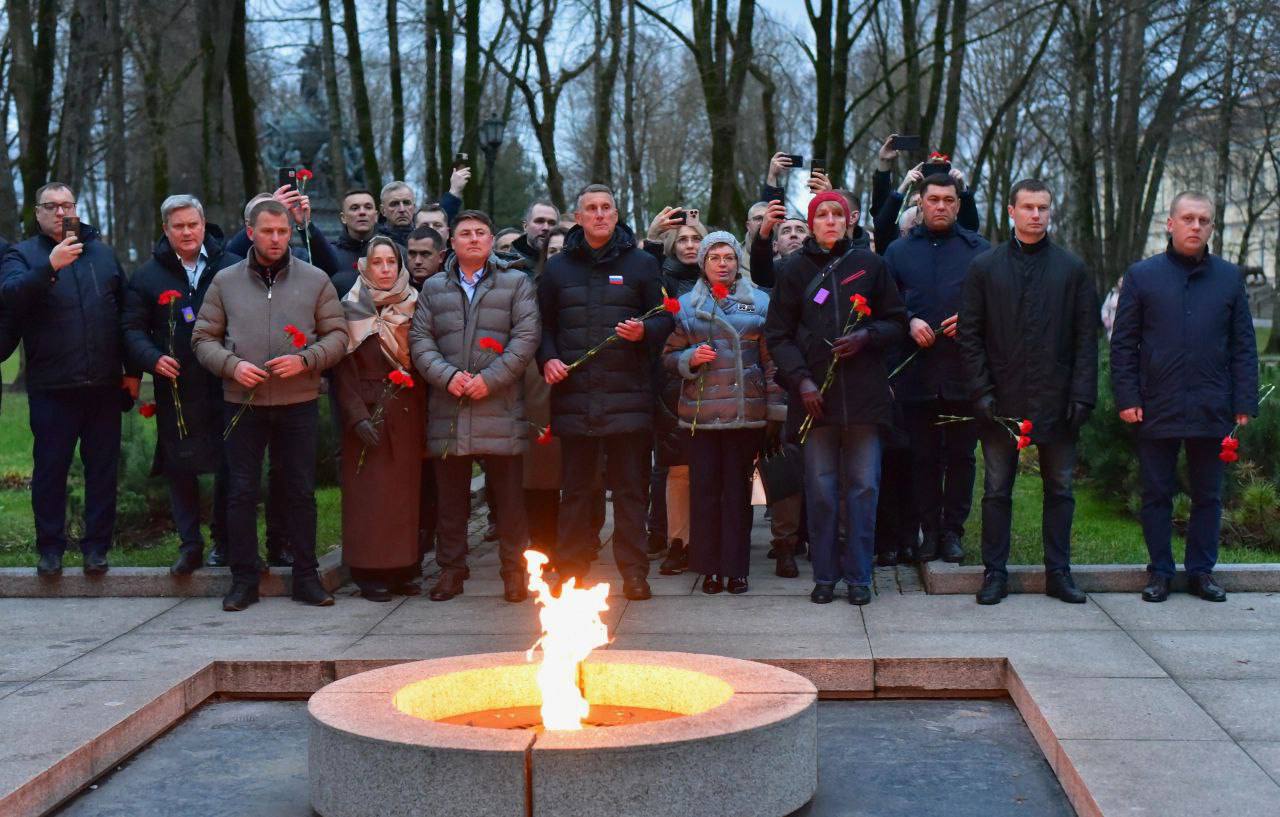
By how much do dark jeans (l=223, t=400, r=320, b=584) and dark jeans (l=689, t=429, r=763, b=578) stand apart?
83.5 inches

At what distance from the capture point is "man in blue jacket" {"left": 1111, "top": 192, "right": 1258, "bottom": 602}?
320 inches

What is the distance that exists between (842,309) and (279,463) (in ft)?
10.5

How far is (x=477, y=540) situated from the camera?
11.4 metres

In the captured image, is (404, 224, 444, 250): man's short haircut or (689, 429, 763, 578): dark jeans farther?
(404, 224, 444, 250): man's short haircut

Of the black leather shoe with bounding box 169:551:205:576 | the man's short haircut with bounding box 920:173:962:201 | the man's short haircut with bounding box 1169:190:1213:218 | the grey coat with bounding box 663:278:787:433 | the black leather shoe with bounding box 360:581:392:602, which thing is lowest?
the black leather shoe with bounding box 360:581:392:602

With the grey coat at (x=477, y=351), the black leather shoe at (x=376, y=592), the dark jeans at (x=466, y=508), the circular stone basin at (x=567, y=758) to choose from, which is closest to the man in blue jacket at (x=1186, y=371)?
the grey coat at (x=477, y=351)

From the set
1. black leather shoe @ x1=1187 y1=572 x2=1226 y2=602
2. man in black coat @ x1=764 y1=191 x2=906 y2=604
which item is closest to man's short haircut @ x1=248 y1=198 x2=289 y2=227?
man in black coat @ x1=764 y1=191 x2=906 y2=604

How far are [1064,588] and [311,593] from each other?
407 centimetres

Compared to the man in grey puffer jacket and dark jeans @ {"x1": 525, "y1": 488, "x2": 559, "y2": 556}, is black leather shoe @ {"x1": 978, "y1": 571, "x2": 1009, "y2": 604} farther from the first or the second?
dark jeans @ {"x1": 525, "y1": 488, "x2": 559, "y2": 556}

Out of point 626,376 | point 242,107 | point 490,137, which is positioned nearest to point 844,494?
point 626,376

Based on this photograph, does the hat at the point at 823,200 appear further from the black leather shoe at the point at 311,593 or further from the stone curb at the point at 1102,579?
the black leather shoe at the point at 311,593

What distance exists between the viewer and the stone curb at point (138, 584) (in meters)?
9.12

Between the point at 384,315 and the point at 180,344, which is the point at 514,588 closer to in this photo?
the point at 384,315

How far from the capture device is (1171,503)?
839 centimetres
